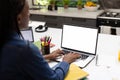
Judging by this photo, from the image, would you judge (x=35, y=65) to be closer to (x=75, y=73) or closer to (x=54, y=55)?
(x=75, y=73)

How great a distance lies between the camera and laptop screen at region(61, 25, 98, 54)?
1.89 meters

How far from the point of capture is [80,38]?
6.41 feet

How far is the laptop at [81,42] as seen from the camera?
187 cm

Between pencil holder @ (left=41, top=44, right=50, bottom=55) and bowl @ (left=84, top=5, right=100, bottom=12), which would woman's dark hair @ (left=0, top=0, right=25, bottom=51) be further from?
bowl @ (left=84, top=5, right=100, bottom=12)

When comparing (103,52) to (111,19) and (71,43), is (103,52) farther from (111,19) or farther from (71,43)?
(111,19)

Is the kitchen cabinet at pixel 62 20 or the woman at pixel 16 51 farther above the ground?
the woman at pixel 16 51

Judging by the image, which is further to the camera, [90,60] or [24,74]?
[90,60]

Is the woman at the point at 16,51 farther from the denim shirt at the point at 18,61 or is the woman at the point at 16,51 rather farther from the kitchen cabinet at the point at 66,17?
the kitchen cabinet at the point at 66,17

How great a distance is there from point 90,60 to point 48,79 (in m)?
0.68

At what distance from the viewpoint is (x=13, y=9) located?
1.05 meters

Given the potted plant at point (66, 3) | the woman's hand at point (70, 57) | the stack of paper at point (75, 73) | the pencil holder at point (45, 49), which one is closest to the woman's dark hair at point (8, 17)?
the stack of paper at point (75, 73)

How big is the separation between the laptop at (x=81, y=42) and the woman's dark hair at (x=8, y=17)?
80 centimetres

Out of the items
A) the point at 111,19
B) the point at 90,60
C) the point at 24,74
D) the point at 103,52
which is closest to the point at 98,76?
the point at 90,60

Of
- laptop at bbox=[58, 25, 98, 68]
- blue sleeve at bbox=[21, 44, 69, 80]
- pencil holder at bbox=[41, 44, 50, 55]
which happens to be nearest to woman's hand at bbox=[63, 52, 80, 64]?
laptop at bbox=[58, 25, 98, 68]
